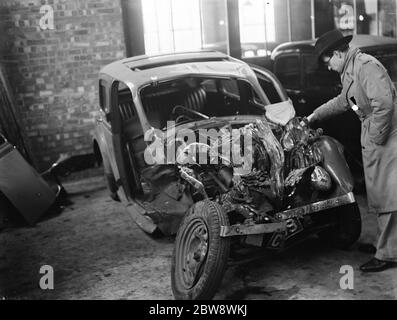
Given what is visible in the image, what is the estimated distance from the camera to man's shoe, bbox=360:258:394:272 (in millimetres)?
4168

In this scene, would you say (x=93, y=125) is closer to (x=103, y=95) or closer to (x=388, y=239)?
(x=103, y=95)

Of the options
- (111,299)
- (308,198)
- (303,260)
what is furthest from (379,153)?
(111,299)

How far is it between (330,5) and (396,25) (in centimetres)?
111

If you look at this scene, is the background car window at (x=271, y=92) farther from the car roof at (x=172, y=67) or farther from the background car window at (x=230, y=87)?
the car roof at (x=172, y=67)

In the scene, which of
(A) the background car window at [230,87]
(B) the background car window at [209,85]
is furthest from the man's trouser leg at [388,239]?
(B) the background car window at [209,85]

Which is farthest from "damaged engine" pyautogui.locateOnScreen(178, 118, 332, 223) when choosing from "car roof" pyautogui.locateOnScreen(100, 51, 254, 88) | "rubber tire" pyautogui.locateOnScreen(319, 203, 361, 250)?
"car roof" pyautogui.locateOnScreen(100, 51, 254, 88)

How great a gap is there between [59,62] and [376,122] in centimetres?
514

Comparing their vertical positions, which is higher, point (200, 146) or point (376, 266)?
point (200, 146)

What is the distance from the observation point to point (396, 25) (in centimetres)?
845

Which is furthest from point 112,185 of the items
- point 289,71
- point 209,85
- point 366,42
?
point 366,42

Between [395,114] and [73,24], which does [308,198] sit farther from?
[73,24]

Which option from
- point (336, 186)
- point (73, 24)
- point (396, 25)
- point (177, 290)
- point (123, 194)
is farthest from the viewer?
point (396, 25)

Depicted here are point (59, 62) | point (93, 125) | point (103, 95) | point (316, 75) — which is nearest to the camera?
point (103, 95)

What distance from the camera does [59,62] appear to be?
764 centimetres
